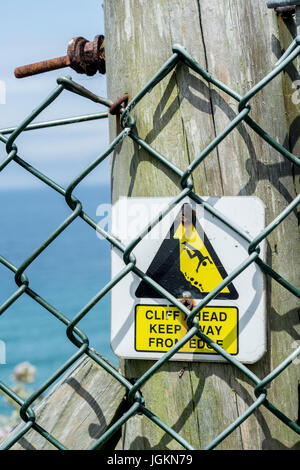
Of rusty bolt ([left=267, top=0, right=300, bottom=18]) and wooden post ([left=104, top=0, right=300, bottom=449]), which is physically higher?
rusty bolt ([left=267, top=0, right=300, bottom=18])

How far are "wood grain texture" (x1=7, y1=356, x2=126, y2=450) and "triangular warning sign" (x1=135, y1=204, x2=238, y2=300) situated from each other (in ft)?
0.66

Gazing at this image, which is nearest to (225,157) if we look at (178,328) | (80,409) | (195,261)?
(195,261)

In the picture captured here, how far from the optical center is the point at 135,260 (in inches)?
37.1

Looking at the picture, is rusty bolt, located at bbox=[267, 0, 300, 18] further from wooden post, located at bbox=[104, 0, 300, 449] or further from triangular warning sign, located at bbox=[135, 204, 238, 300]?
triangular warning sign, located at bbox=[135, 204, 238, 300]

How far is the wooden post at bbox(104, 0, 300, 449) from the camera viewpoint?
36.4 inches

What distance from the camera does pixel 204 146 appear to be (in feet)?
3.08

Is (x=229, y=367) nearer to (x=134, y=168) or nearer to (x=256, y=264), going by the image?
(x=256, y=264)

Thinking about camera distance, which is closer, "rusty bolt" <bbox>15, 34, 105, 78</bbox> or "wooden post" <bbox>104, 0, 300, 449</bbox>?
"wooden post" <bbox>104, 0, 300, 449</bbox>

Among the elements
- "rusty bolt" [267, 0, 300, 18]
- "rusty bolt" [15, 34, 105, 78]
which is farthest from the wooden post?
"rusty bolt" [15, 34, 105, 78]

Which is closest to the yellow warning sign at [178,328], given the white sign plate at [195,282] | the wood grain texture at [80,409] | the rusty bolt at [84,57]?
the white sign plate at [195,282]

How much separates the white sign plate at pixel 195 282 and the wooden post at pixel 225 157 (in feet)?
0.09

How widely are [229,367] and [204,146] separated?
0.42 meters

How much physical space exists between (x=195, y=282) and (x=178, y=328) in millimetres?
92
